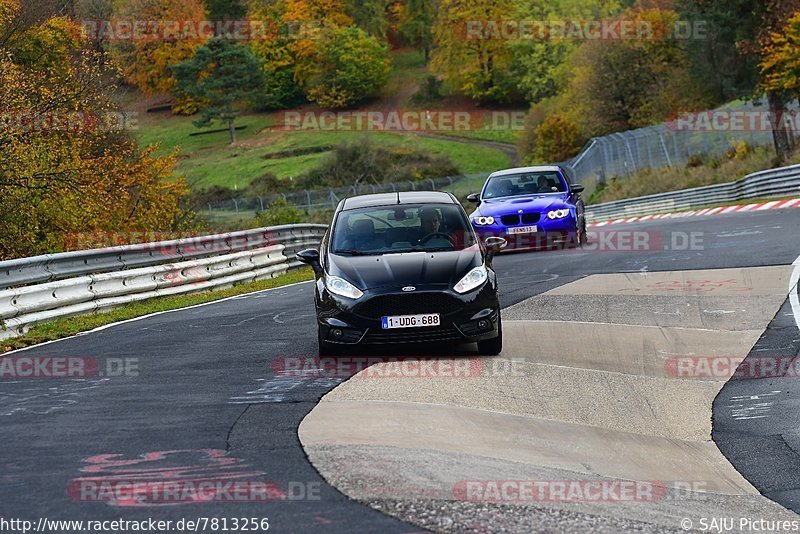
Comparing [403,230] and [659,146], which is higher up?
[403,230]

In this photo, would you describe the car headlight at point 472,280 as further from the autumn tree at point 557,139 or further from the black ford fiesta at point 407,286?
the autumn tree at point 557,139

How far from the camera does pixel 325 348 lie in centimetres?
1141

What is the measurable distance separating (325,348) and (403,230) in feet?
5.21

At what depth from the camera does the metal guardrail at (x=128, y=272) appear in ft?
50.5

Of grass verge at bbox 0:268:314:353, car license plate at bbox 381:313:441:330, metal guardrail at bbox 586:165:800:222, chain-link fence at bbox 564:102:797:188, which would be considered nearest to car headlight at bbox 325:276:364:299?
car license plate at bbox 381:313:441:330

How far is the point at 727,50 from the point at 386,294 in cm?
4781

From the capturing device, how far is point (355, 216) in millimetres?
12656

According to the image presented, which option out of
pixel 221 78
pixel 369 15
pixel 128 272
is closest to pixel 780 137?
pixel 128 272

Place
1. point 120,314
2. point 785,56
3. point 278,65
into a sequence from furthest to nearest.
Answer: point 278,65
point 785,56
point 120,314

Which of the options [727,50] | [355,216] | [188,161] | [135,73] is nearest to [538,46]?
[188,161]

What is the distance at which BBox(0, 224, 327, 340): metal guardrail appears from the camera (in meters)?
15.4

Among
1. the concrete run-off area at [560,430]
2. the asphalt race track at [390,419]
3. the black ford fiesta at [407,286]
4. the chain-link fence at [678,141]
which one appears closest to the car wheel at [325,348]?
the black ford fiesta at [407,286]

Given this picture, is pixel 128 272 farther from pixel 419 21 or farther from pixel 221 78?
pixel 419 21

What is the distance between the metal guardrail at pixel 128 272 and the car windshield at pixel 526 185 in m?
4.74
